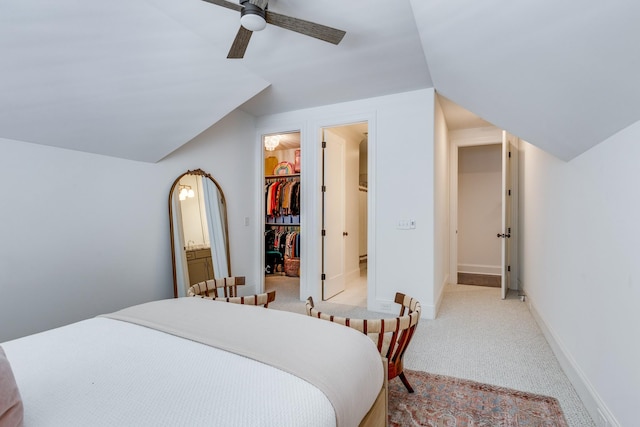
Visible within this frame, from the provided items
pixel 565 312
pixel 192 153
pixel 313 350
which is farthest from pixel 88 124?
pixel 565 312

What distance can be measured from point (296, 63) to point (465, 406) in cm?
286

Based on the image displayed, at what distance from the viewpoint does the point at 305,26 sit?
1.98 meters

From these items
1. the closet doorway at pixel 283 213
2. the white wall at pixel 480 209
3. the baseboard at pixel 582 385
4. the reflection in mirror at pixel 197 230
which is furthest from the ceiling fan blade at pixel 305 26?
the white wall at pixel 480 209

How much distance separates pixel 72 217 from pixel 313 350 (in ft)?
7.83

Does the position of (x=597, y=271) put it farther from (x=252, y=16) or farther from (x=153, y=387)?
(x=252, y=16)

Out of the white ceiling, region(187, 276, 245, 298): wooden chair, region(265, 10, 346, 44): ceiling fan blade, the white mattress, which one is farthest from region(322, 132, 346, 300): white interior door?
the white mattress

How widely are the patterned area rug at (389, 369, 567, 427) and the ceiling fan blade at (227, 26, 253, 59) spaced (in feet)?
8.09

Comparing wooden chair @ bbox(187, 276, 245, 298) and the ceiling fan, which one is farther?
wooden chair @ bbox(187, 276, 245, 298)

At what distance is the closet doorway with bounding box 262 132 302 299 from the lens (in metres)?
5.49

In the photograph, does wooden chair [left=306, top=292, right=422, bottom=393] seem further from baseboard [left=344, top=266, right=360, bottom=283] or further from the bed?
baseboard [left=344, top=266, right=360, bottom=283]

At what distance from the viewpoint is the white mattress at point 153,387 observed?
2.67 feet

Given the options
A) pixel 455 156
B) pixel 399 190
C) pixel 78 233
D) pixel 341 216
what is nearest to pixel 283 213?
pixel 341 216

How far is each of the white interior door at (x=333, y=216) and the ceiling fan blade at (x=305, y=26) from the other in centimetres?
213

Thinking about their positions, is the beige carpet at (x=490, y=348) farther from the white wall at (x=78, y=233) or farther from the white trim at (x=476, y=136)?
the white trim at (x=476, y=136)
